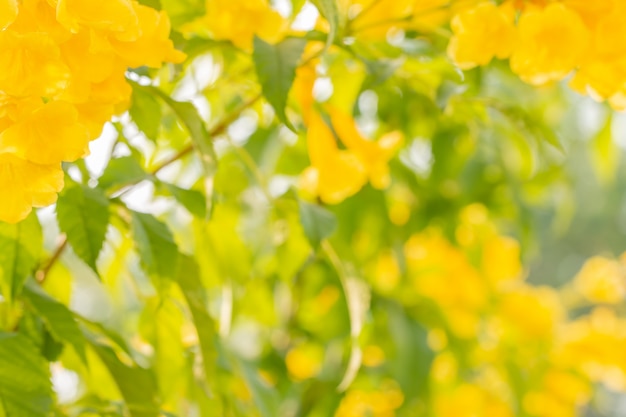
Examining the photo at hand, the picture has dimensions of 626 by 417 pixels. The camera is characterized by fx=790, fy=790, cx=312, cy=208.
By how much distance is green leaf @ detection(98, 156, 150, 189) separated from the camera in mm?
433

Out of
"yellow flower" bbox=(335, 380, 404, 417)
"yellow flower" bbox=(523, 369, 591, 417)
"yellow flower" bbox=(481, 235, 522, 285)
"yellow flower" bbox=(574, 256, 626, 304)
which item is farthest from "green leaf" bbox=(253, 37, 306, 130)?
"yellow flower" bbox=(574, 256, 626, 304)

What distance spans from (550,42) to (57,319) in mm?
275

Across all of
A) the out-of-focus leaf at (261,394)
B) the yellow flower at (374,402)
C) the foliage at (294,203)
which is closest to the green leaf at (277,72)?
the foliage at (294,203)

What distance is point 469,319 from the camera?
3.00ft

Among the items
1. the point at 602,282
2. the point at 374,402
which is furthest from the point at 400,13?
the point at 602,282

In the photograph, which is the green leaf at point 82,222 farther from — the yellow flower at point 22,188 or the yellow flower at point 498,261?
the yellow flower at point 498,261

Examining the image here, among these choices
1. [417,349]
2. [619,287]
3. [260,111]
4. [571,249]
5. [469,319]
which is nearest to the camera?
[260,111]

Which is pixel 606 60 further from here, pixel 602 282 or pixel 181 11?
pixel 602 282

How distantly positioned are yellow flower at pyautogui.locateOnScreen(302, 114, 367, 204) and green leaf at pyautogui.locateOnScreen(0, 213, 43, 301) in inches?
8.1

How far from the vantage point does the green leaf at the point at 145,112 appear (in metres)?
0.41

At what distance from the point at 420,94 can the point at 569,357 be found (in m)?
0.48

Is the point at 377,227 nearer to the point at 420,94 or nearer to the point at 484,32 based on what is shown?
the point at 420,94

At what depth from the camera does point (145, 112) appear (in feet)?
1.35

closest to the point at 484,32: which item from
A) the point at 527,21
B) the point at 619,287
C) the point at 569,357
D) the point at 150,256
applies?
the point at 527,21
